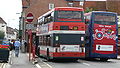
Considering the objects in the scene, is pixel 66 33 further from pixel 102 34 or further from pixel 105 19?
pixel 105 19

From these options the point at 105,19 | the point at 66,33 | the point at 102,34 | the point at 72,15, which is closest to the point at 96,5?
the point at 105,19

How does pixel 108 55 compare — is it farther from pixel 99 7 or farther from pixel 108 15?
pixel 99 7

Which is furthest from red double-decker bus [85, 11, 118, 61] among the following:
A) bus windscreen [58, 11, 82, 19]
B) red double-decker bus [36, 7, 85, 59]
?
red double-decker bus [36, 7, 85, 59]

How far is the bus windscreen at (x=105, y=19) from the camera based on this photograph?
83.1 feet

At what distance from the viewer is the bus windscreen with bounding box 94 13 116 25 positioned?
25.3 m

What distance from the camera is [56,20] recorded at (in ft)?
75.5

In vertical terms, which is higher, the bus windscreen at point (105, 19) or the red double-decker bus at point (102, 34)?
the bus windscreen at point (105, 19)

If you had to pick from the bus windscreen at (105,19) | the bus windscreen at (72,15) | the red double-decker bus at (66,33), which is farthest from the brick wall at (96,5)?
the red double-decker bus at (66,33)

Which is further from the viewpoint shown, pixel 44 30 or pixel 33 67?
pixel 44 30

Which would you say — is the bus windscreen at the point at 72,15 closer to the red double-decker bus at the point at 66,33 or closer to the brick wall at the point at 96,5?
the red double-decker bus at the point at 66,33

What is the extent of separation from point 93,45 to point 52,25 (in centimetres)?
417

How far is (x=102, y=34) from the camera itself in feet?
83.3

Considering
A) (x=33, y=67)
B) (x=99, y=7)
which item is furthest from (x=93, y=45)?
(x=99, y=7)

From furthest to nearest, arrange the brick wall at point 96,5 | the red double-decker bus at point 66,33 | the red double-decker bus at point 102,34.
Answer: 1. the brick wall at point 96,5
2. the red double-decker bus at point 102,34
3. the red double-decker bus at point 66,33
